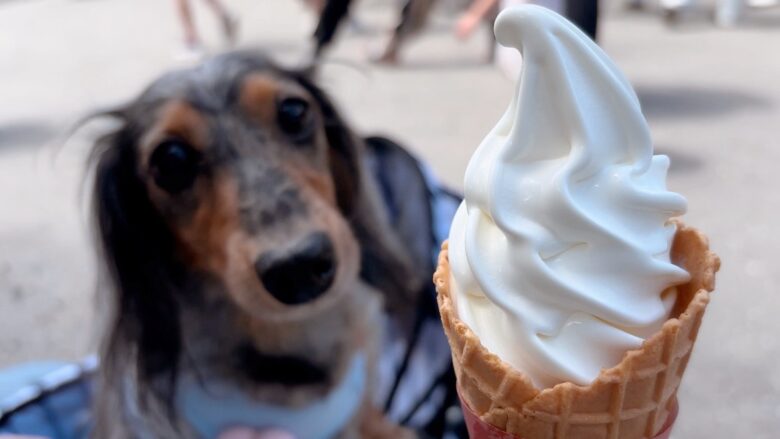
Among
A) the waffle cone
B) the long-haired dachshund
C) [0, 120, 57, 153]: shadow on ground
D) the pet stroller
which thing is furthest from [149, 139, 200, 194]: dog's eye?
[0, 120, 57, 153]: shadow on ground

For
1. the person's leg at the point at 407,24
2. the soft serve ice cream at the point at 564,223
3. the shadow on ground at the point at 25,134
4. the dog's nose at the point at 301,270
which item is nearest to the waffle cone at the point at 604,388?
the soft serve ice cream at the point at 564,223

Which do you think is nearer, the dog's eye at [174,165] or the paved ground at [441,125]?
the dog's eye at [174,165]

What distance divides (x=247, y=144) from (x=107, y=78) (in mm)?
2773

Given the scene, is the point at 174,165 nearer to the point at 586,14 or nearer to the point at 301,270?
the point at 301,270

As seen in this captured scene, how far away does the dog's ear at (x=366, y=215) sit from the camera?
121 centimetres

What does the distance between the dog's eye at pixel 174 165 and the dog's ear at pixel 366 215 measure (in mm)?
212

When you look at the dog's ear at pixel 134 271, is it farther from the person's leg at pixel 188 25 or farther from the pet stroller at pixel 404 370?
the person's leg at pixel 188 25

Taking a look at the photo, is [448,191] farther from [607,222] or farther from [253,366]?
[607,222]

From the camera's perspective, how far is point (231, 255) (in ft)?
3.40

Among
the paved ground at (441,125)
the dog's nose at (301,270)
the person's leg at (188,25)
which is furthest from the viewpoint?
the person's leg at (188,25)

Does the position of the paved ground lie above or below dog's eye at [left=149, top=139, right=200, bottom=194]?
below

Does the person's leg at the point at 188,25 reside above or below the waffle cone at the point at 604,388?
below

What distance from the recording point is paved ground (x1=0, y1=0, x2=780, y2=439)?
1839 millimetres

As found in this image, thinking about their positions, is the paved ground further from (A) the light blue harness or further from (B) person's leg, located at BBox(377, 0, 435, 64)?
(A) the light blue harness
